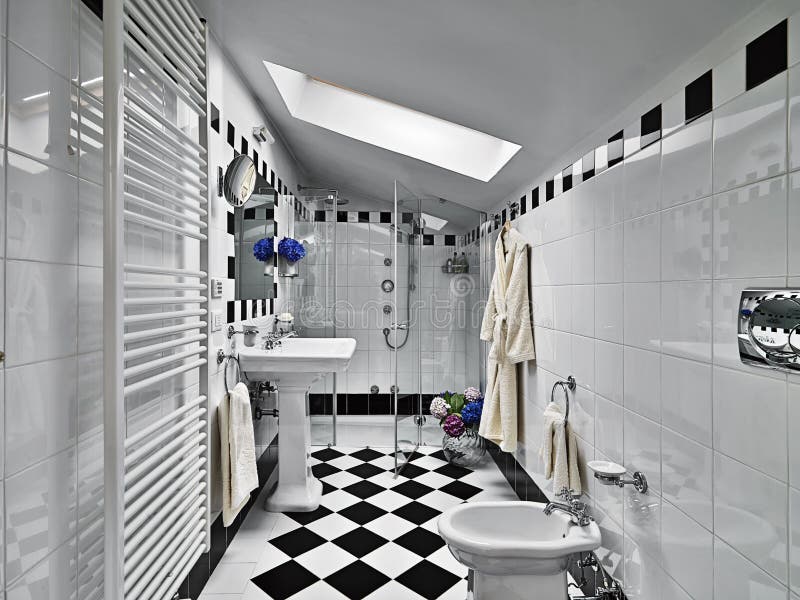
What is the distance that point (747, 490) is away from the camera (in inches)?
39.0

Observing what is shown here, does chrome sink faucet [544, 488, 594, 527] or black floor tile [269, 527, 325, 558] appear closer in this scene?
chrome sink faucet [544, 488, 594, 527]

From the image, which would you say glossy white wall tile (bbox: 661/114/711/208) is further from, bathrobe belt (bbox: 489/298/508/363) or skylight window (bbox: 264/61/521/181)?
skylight window (bbox: 264/61/521/181)

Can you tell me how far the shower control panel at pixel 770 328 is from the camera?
33.4 inches

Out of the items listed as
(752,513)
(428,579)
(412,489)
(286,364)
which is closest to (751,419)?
(752,513)

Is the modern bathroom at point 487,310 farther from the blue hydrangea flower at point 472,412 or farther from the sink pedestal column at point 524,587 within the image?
the blue hydrangea flower at point 472,412

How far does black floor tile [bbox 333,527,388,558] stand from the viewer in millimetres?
2174

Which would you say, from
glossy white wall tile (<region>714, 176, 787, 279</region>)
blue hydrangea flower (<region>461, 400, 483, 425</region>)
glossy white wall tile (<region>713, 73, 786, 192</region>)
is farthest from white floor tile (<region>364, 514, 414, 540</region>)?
glossy white wall tile (<region>713, 73, 786, 192</region>)

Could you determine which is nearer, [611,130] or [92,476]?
[92,476]

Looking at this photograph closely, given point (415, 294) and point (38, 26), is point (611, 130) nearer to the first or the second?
point (38, 26)

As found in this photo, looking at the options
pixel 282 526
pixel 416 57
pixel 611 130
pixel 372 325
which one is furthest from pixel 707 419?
pixel 372 325

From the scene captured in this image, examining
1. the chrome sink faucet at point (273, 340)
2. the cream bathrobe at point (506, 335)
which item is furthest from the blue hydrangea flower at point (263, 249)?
the cream bathrobe at point (506, 335)

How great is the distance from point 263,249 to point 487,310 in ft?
4.66

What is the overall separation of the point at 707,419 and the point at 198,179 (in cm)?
176

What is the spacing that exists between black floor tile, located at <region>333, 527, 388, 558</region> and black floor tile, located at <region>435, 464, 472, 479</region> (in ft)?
2.85
